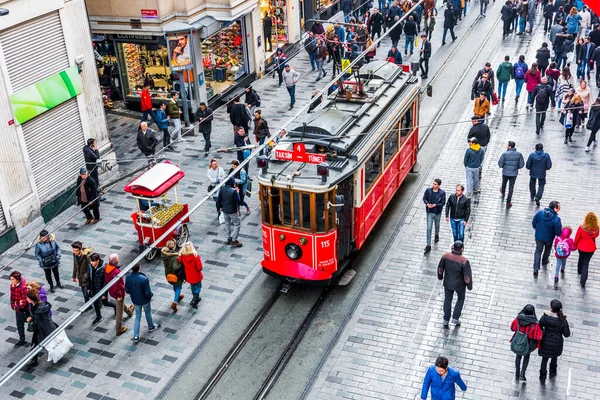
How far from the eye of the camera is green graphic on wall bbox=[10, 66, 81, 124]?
57.2 ft

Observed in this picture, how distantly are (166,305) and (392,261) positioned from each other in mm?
5036

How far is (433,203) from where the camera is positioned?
16.1 m

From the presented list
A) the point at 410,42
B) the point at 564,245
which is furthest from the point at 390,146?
the point at 410,42

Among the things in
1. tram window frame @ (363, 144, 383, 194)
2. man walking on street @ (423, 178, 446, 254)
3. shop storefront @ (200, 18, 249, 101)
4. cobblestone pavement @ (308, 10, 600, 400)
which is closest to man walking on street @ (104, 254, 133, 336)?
cobblestone pavement @ (308, 10, 600, 400)

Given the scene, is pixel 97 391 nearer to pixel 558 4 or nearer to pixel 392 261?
pixel 392 261

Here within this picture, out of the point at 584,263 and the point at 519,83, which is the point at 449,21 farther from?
the point at 584,263

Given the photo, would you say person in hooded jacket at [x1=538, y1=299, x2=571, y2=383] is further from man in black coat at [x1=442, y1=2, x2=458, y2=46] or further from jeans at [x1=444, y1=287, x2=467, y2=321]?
man in black coat at [x1=442, y1=2, x2=458, y2=46]

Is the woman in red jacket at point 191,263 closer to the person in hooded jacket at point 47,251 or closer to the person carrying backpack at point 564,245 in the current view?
the person in hooded jacket at point 47,251

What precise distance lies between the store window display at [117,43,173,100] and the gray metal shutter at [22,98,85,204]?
568 cm

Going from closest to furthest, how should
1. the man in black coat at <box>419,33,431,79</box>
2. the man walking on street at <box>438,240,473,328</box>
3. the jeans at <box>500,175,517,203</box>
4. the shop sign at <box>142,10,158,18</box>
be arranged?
the man walking on street at <box>438,240,473,328</box>, the jeans at <box>500,175,517,203</box>, the shop sign at <box>142,10,158,18</box>, the man in black coat at <box>419,33,431,79</box>

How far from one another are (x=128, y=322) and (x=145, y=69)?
521 inches

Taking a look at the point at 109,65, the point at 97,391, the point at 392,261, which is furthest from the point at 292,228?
the point at 109,65

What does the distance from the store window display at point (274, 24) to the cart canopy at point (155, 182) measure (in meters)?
14.0

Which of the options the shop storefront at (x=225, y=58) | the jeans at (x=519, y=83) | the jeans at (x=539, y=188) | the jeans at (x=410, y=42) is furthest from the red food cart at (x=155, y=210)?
the jeans at (x=410, y=42)
